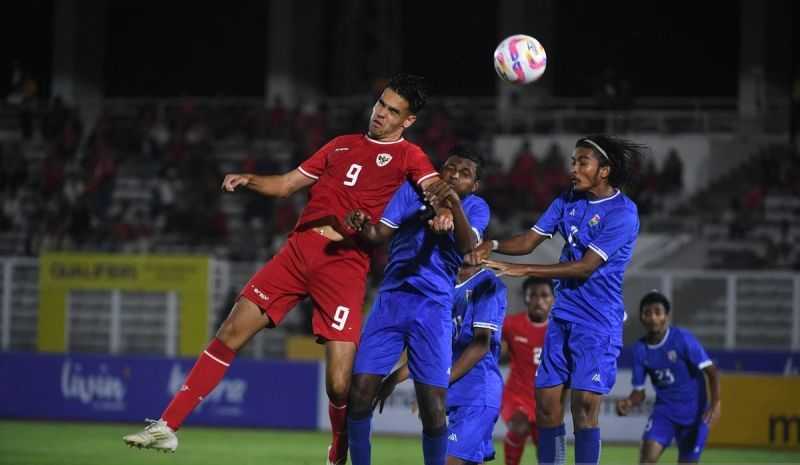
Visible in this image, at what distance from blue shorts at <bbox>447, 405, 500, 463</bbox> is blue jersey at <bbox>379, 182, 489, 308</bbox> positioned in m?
0.96

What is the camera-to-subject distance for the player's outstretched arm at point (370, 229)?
761 centimetres

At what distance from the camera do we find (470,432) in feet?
27.6

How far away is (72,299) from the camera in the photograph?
69.2ft

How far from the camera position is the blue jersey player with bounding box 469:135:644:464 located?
817 cm

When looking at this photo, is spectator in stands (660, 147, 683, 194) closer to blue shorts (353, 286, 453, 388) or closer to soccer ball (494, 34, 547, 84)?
soccer ball (494, 34, 547, 84)

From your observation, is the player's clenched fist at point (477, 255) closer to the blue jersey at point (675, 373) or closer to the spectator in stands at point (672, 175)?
the blue jersey at point (675, 373)

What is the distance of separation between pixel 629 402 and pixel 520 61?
2.83 m

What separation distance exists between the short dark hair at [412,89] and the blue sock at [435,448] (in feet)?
6.54

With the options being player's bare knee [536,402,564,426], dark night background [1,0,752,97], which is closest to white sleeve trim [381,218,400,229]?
player's bare knee [536,402,564,426]

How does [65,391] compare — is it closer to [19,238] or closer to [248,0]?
[19,238]

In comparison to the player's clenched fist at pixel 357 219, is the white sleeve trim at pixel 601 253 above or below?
below

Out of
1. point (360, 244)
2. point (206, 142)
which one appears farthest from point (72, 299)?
point (360, 244)

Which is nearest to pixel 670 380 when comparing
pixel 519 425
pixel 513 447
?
pixel 519 425

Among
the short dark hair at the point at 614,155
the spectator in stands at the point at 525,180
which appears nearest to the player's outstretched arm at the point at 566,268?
the short dark hair at the point at 614,155
